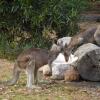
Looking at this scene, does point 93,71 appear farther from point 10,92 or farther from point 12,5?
point 12,5

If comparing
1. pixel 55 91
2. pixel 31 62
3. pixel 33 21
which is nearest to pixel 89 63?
pixel 55 91

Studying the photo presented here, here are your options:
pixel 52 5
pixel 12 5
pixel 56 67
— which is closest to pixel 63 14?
pixel 52 5

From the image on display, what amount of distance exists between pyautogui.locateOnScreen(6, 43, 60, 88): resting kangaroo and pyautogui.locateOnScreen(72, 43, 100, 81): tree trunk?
821 mm

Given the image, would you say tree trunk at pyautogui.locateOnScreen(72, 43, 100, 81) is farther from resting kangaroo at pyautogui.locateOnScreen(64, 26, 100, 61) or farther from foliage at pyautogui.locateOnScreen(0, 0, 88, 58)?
foliage at pyautogui.locateOnScreen(0, 0, 88, 58)

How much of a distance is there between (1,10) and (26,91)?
4089 millimetres

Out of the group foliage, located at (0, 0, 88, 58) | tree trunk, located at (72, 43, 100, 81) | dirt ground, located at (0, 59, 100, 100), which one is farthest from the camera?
foliage, located at (0, 0, 88, 58)

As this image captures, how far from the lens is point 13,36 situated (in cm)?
1250

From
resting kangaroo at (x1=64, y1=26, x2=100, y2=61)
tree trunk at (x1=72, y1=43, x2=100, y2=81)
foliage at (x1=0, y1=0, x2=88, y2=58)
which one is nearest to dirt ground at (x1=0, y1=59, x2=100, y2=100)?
tree trunk at (x1=72, y1=43, x2=100, y2=81)

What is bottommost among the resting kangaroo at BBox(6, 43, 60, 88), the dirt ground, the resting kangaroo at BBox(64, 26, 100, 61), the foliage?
the dirt ground

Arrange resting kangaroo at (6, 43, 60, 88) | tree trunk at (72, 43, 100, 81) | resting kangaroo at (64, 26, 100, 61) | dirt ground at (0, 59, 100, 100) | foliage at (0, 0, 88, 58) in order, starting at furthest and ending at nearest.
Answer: foliage at (0, 0, 88, 58) → resting kangaroo at (64, 26, 100, 61) → tree trunk at (72, 43, 100, 81) → resting kangaroo at (6, 43, 60, 88) → dirt ground at (0, 59, 100, 100)

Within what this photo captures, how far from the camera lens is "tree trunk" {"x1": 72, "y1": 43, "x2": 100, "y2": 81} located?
919 centimetres

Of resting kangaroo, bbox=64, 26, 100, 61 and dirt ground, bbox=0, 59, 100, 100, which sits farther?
resting kangaroo, bbox=64, 26, 100, 61

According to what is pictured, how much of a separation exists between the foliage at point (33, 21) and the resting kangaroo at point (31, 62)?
10.7ft

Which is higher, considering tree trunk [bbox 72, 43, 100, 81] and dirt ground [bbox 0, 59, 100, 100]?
tree trunk [bbox 72, 43, 100, 81]
